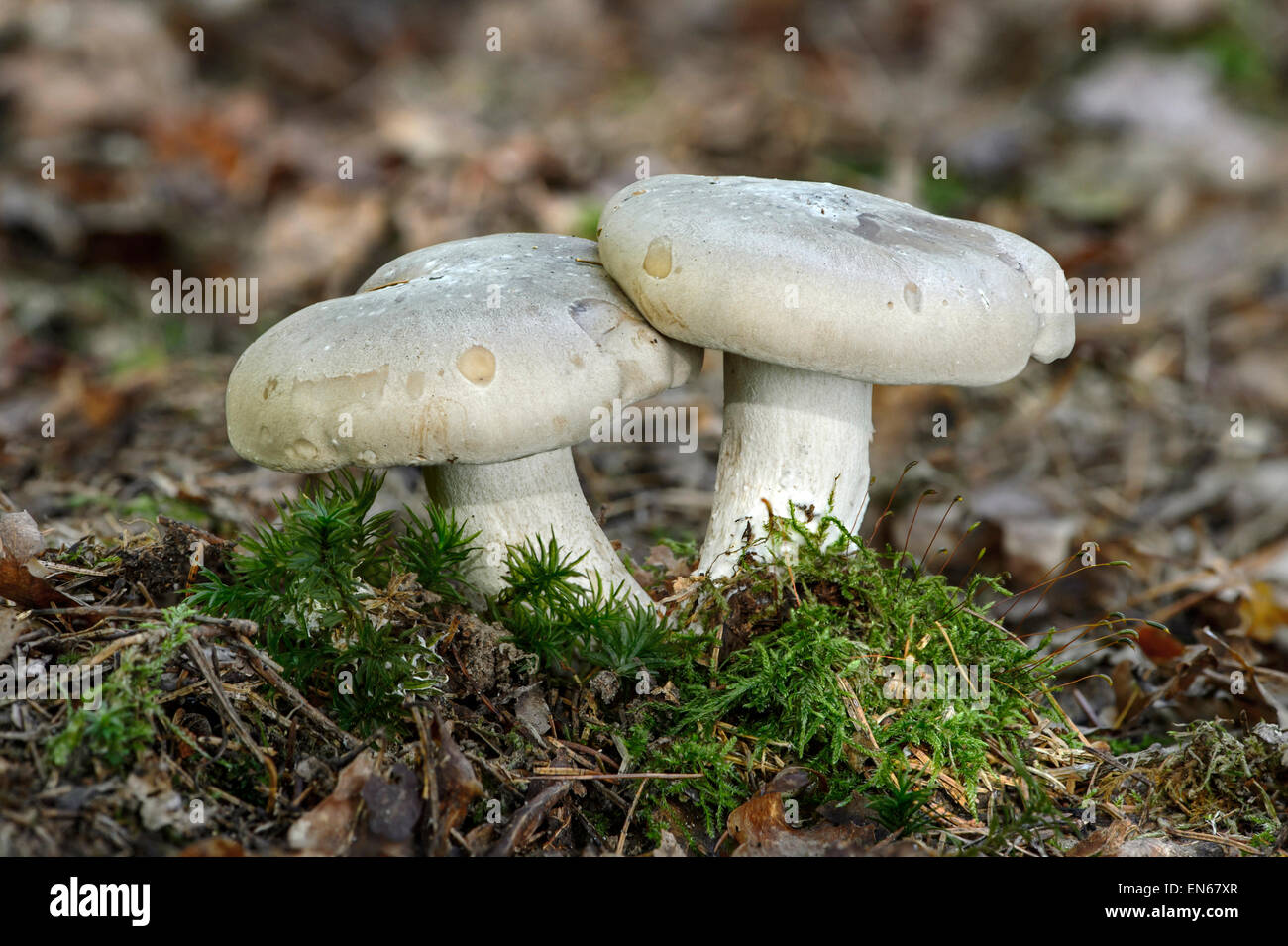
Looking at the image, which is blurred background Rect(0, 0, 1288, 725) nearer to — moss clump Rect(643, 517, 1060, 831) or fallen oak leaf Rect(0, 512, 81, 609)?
moss clump Rect(643, 517, 1060, 831)

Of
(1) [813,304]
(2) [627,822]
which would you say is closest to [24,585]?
(2) [627,822]

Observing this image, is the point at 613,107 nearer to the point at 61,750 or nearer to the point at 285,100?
the point at 285,100

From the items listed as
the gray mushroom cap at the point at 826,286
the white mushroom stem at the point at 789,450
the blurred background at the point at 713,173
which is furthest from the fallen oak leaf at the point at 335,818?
the blurred background at the point at 713,173

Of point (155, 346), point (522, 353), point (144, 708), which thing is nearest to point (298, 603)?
point (144, 708)

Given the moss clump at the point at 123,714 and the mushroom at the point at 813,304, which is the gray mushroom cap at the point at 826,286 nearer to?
the mushroom at the point at 813,304

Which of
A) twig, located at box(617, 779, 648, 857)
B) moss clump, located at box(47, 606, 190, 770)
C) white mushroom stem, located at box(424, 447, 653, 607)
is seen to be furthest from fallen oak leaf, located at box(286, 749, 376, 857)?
white mushroom stem, located at box(424, 447, 653, 607)

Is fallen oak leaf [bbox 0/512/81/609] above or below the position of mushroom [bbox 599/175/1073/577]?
below

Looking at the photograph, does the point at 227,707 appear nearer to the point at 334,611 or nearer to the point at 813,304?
the point at 334,611
